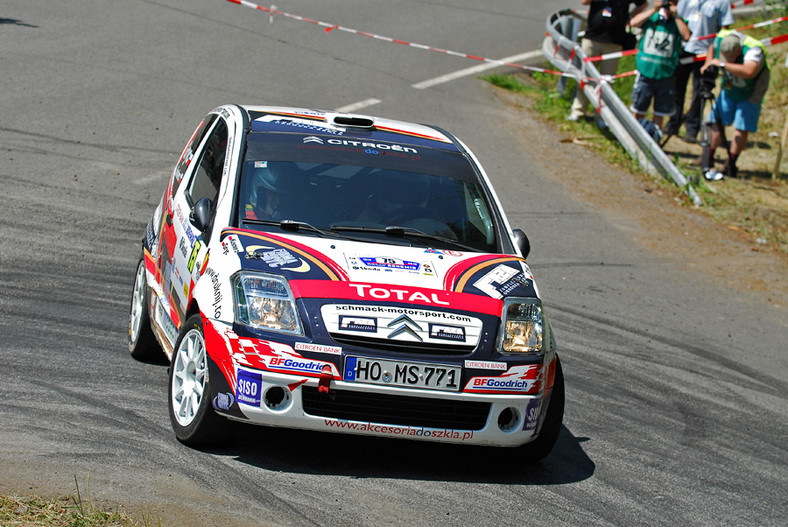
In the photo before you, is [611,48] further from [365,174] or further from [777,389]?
[365,174]

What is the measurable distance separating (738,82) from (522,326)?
1019cm

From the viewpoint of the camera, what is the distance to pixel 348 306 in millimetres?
5430

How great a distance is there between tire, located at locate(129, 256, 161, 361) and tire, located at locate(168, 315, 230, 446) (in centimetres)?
114

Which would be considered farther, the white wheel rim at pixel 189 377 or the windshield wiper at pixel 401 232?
the windshield wiper at pixel 401 232

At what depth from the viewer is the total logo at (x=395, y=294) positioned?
5.51 meters

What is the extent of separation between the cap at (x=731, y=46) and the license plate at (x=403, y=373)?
408 inches

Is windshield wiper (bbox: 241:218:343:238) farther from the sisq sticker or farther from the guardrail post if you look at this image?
the guardrail post

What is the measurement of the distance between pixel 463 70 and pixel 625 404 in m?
11.8

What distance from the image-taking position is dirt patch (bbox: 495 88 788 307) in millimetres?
11828

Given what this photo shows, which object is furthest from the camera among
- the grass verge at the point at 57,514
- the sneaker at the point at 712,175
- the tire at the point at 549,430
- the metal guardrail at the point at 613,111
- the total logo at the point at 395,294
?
the sneaker at the point at 712,175

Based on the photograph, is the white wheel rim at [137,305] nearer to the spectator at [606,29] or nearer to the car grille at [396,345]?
the car grille at [396,345]

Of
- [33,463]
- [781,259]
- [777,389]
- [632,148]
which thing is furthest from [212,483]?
[632,148]

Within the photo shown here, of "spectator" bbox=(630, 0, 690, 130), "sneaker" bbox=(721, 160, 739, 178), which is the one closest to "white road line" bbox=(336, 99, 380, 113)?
"spectator" bbox=(630, 0, 690, 130)

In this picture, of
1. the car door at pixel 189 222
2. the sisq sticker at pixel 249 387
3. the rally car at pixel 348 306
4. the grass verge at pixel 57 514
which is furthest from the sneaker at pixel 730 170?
the grass verge at pixel 57 514
